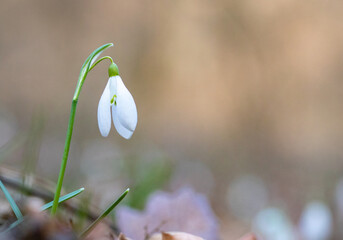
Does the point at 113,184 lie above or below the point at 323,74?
below

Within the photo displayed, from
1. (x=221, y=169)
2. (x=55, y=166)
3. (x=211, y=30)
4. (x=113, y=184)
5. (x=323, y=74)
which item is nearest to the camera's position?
(x=113, y=184)

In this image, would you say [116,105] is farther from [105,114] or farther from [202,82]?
[202,82]

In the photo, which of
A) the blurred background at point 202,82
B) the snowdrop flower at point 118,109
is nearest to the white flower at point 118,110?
the snowdrop flower at point 118,109

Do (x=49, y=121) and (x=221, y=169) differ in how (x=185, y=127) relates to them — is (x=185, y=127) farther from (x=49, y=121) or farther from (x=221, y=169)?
(x=221, y=169)

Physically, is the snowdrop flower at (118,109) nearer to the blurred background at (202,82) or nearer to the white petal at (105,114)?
the white petal at (105,114)

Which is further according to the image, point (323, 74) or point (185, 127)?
point (185, 127)

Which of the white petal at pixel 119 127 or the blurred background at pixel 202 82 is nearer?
the white petal at pixel 119 127

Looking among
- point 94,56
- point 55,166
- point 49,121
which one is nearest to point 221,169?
point 55,166
